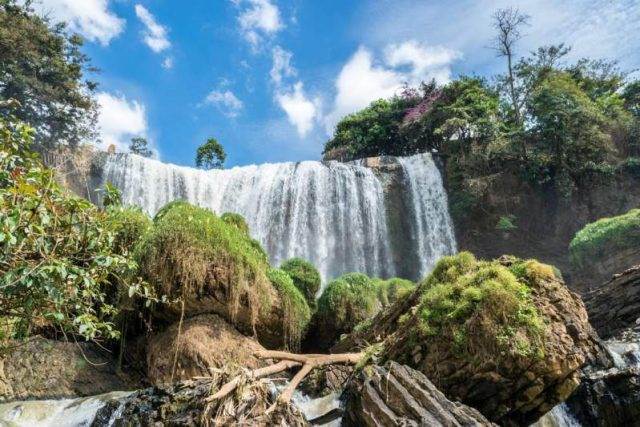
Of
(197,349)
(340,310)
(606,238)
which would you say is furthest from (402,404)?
(606,238)

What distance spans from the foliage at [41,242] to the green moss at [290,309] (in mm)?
5235

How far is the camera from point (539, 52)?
2864cm

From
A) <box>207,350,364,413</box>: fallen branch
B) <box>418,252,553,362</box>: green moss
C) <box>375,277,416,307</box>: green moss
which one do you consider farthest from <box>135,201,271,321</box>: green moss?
<box>375,277,416,307</box>: green moss

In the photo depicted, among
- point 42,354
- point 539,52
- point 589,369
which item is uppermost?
point 539,52

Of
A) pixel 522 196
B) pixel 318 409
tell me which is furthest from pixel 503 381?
pixel 522 196

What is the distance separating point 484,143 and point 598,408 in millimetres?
19069

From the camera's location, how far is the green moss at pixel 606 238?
1711 cm

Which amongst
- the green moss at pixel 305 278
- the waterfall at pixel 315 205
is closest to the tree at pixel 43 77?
the waterfall at pixel 315 205

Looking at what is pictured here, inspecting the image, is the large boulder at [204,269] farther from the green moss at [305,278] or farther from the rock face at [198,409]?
the green moss at [305,278]

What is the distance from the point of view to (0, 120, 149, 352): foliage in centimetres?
323

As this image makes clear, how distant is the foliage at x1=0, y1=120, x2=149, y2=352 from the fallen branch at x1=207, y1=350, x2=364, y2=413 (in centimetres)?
122

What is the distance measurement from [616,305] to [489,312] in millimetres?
6489

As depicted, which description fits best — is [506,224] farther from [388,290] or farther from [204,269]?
[204,269]

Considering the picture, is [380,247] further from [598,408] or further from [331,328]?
[598,408]
